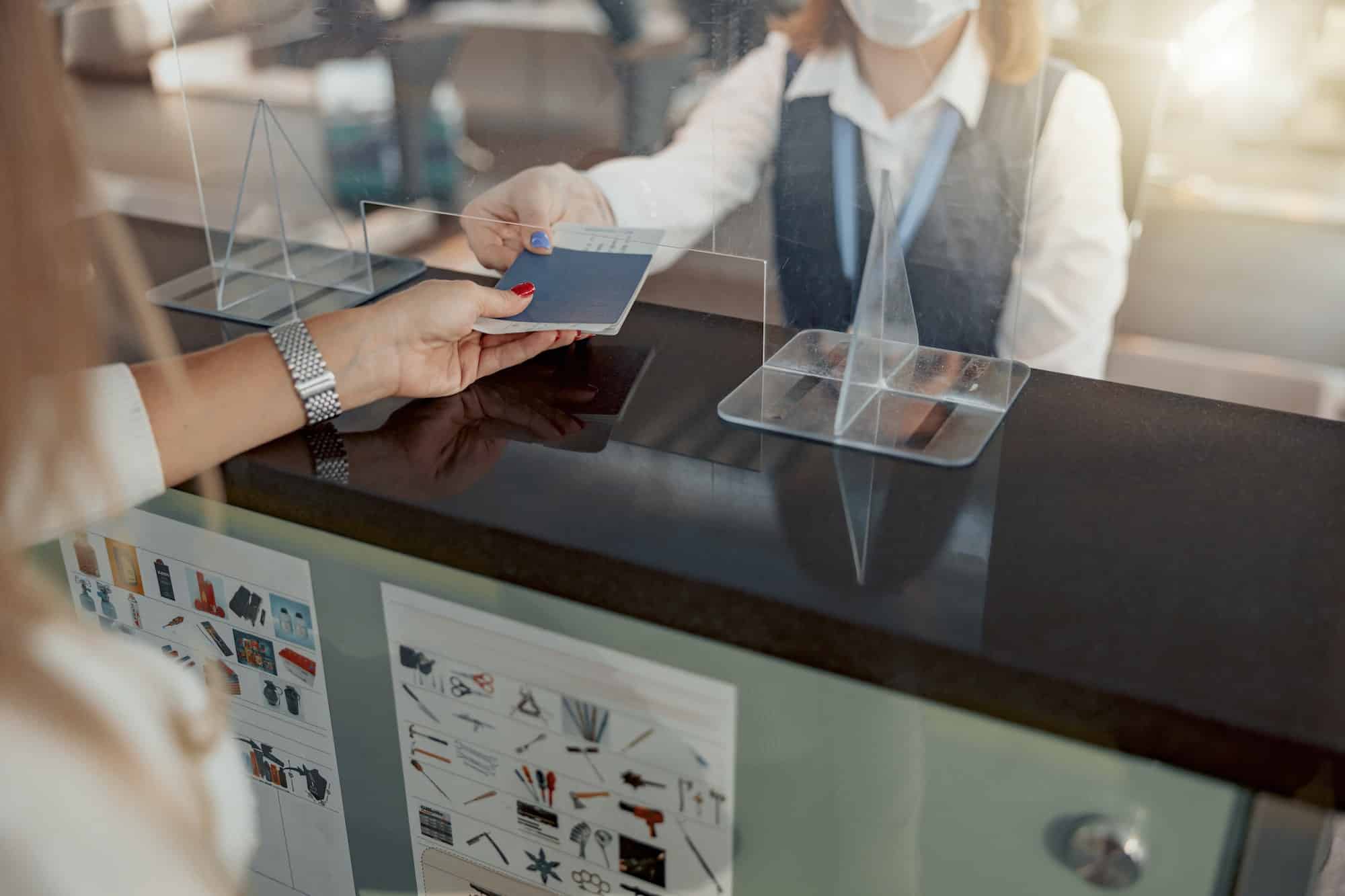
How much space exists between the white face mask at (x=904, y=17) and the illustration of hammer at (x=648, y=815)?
62 cm

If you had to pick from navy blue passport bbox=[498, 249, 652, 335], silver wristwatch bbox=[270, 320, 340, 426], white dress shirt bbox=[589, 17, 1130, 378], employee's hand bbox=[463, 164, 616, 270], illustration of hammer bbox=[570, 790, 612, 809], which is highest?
white dress shirt bbox=[589, 17, 1130, 378]

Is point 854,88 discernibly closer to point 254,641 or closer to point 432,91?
point 432,91

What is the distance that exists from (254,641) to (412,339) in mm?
294

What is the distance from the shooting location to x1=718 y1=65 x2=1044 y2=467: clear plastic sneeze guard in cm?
94

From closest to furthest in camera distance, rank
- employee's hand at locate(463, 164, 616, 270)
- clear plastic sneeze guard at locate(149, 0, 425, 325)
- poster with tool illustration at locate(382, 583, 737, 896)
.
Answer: poster with tool illustration at locate(382, 583, 737, 896)
employee's hand at locate(463, 164, 616, 270)
clear plastic sneeze guard at locate(149, 0, 425, 325)

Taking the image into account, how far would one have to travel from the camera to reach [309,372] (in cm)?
97

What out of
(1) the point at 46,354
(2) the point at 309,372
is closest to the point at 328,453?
(2) the point at 309,372

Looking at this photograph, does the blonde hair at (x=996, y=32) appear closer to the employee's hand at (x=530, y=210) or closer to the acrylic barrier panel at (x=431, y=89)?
the acrylic barrier panel at (x=431, y=89)

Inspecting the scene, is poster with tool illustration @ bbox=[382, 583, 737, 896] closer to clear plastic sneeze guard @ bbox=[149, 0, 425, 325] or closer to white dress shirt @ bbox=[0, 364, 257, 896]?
white dress shirt @ bbox=[0, 364, 257, 896]

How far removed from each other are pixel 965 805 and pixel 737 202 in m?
0.51

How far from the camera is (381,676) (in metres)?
0.97

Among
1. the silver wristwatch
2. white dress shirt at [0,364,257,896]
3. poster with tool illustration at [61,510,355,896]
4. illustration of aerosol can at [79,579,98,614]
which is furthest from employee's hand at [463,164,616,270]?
white dress shirt at [0,364,257,896]

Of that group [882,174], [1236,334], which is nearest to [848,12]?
[882,174]

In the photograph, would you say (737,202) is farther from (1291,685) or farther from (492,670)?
(1291,685)
